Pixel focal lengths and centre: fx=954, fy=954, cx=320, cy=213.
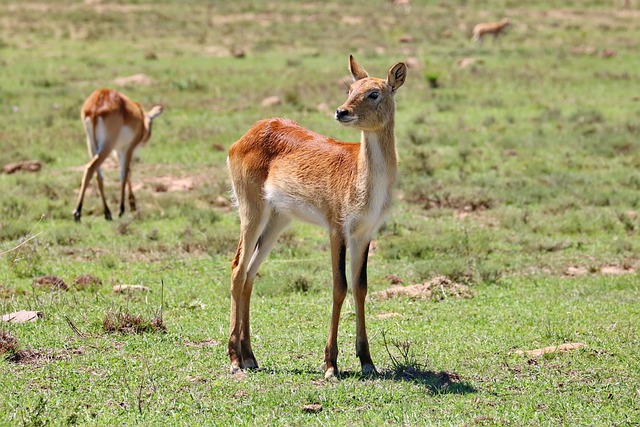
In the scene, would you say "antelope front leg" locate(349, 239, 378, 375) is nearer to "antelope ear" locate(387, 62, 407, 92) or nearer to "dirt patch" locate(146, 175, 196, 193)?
"antelope ear" locate(387, 62, 407, 92)

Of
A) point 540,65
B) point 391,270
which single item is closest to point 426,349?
point 391,270

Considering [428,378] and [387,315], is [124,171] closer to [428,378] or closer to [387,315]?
[387,315]

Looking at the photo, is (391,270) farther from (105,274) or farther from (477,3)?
(477,3)

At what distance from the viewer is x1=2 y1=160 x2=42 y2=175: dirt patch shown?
15.9 meters

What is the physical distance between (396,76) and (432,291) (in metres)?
3.09

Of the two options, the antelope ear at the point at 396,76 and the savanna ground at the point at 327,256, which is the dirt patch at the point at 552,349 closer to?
the savanna ground at the point at 327,256

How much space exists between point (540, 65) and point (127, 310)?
22.4 metres

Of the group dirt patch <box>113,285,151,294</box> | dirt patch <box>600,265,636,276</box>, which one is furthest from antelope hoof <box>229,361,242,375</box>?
dirt patch <box>600,265,636,276</box>

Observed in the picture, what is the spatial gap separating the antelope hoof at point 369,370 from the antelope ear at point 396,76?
2008mm

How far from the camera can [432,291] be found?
9430 millimetres

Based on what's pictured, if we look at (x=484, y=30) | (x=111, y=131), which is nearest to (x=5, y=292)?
(x=111, y=131)

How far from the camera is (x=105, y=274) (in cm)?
1028

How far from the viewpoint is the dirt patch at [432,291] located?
9.39 m

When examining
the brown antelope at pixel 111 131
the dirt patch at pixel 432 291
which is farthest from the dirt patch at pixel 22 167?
the dirt patch at pixel 432 291
